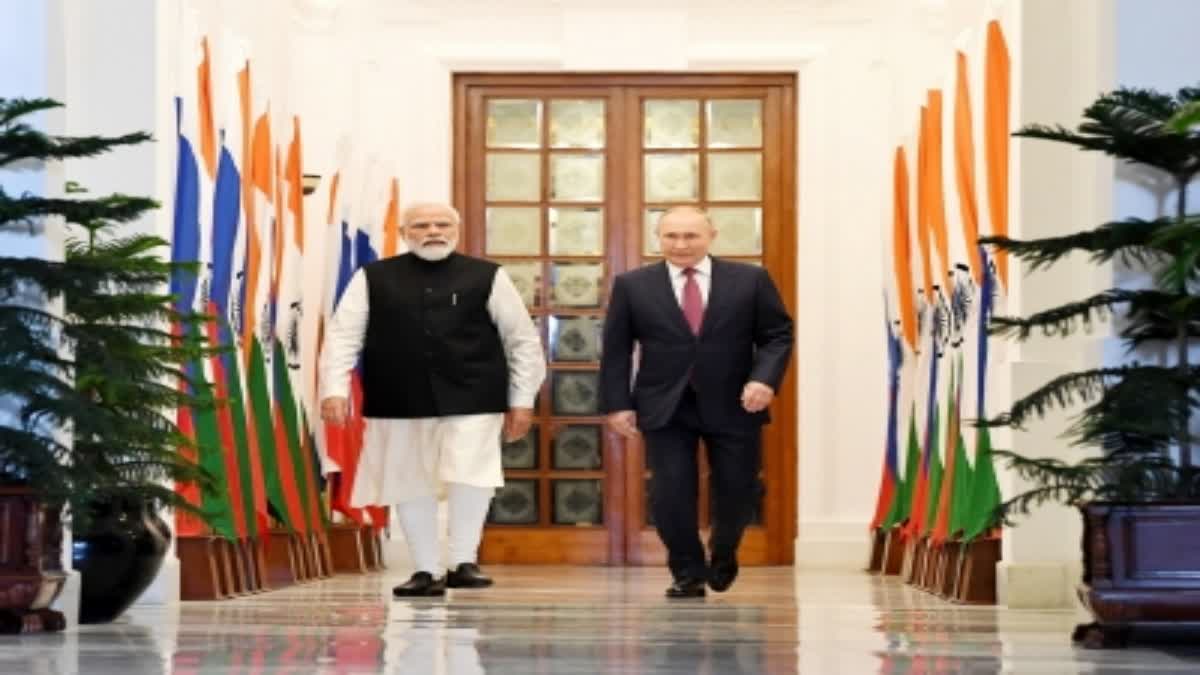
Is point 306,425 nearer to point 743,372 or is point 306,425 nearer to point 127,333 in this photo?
point 743,372

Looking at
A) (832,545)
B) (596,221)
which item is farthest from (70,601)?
(596,221)

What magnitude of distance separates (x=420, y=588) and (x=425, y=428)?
0.60 m

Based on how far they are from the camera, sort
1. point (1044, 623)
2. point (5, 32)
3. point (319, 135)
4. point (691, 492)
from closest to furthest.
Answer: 1. point (5, 32)
2. point (1044, 623)
3. point (691, 492)
4. point (319, 135)

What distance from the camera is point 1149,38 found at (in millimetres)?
6344

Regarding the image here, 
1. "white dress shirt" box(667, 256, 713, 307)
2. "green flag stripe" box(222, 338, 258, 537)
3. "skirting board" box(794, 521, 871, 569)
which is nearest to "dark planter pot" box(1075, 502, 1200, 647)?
"white dress shirt" box(667, 256, 713, 307)

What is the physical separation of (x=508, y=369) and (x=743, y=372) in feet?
2.81

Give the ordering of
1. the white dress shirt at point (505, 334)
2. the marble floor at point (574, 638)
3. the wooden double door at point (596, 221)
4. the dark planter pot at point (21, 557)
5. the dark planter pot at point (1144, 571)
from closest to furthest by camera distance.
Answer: the marble floor at point (574, 638), the dark planter pot at point (1144, 571), the dark planter pot at point (21, 557), the white dress shirt at point (505, 334), the wooden double door at point (596, 221)

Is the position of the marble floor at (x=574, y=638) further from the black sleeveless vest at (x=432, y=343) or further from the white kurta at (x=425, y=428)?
the black sleeveless vest at (x=432, y=343)

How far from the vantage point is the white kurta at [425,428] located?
8648 millimetres

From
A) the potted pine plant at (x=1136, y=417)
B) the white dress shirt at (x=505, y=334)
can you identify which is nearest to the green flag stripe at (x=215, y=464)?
the white dress shirt at (x=505, y=334)

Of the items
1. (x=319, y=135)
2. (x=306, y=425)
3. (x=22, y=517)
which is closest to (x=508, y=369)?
(x=306, y=425)

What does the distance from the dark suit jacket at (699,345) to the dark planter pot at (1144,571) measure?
284 cm

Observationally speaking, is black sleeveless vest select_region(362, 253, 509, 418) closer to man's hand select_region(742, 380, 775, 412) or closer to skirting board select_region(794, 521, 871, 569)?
man's hand select_region(742, 380, 775, 412)

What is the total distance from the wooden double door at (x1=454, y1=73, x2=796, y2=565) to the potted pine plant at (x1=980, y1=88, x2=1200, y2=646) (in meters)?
6.95
